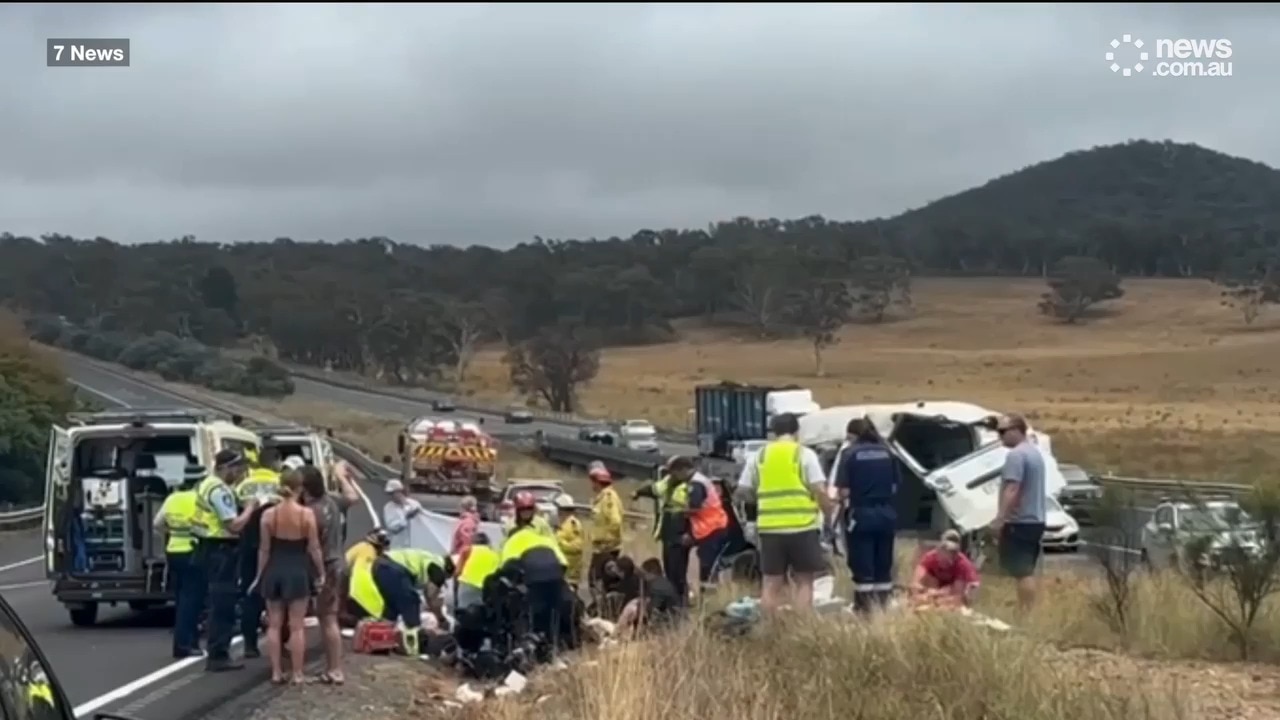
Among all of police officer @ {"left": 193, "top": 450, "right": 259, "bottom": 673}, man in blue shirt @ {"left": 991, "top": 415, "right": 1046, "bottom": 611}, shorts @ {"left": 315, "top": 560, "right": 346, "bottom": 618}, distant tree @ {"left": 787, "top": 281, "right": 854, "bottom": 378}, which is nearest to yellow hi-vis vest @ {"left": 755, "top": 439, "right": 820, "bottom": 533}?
man in blue shirt @ {"left": 991, "top": 415, "right": 1046, "bottom": 611}

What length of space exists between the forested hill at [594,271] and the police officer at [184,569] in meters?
25.9

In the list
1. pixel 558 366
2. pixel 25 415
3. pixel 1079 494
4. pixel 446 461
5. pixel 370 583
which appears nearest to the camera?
pixel 370 583

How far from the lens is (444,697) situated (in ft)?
43.3

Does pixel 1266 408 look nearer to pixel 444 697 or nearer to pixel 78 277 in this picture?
pixel 444 697

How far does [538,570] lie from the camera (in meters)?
14.2

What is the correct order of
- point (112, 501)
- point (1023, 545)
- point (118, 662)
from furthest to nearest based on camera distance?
point (112, 501), point (118, 662), point (1023, 545)

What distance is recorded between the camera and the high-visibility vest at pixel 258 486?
50.6 feet

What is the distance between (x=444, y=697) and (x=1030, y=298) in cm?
4979

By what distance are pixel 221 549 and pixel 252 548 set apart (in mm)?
299

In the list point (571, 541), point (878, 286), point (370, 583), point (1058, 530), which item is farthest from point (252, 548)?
point (878, 286)

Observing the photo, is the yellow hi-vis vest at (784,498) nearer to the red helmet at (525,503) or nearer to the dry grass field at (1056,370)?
the red helmet at (525,503)

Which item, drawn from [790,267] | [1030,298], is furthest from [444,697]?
[790,267]

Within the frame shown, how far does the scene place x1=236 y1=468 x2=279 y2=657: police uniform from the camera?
14.6 metres

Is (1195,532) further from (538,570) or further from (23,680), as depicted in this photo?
(23,680)
